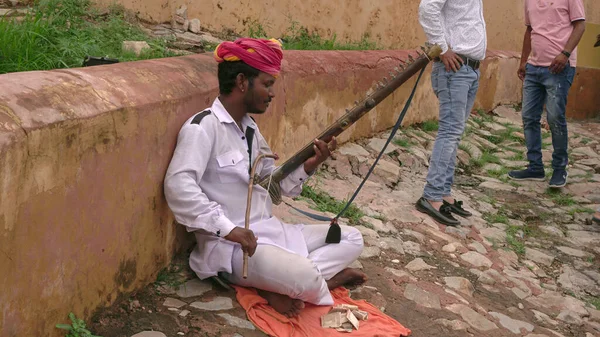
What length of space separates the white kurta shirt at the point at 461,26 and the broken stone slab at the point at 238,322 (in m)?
2.46

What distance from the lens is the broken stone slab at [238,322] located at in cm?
290

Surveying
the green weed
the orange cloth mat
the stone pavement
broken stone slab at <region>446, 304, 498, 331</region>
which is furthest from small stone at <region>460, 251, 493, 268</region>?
the green weed

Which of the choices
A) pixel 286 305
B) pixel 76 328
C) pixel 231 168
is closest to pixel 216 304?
pixel 286 305

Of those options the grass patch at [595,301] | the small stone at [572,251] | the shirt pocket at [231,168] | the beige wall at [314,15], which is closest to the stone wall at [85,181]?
the shirt pocket at [231,168]

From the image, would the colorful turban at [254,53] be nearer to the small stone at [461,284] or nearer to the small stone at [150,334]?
the small stone at [150,334]

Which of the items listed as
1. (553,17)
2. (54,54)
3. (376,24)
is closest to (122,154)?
(54,54)

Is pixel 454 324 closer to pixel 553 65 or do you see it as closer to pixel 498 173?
pixel 553 65

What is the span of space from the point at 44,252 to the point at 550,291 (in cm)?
318

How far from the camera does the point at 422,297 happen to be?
12.2 ft

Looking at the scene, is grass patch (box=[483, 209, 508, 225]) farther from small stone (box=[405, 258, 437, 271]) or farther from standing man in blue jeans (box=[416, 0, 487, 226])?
small stone (box=[405, 258, 437, 271])

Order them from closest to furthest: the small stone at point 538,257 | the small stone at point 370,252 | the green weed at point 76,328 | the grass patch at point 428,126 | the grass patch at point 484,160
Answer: the green weed at point 76,328
the small stone at point 370,252
the small stone at point 538,257
the grass patch at point 484,160
the grass patch at point 428,126

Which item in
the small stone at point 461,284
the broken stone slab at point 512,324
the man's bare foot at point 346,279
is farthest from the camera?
the small stone at point 461,284

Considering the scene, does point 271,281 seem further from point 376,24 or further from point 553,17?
point 376,24

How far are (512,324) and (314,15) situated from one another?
3.62m
